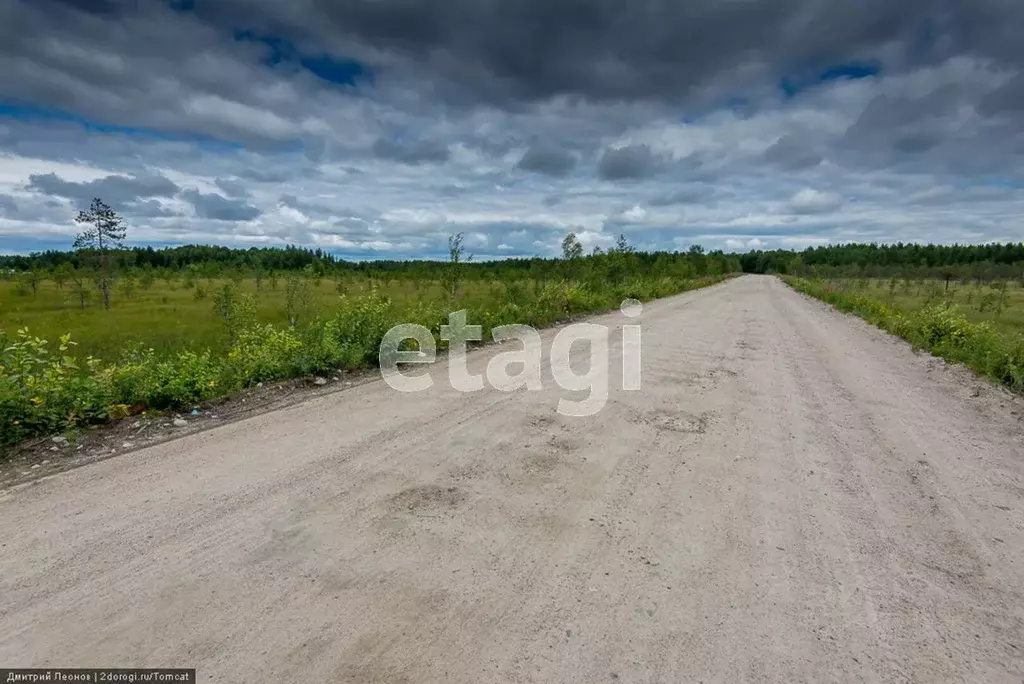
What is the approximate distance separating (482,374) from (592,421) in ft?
8.30

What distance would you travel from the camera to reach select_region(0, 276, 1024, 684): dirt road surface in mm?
2188

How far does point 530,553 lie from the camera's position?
9.67ft

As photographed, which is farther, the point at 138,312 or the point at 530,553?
the point at 138,312

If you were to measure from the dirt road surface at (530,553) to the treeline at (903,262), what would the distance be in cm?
7530

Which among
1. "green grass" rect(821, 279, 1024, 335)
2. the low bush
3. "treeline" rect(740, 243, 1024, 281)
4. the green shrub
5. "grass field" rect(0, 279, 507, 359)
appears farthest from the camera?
"treeline" rect(740, 243, 1024, 281)

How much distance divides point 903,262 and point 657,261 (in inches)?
3452

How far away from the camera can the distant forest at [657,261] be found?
39.3 m

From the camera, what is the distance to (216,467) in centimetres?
405

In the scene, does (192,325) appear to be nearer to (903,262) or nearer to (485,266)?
(485,266)

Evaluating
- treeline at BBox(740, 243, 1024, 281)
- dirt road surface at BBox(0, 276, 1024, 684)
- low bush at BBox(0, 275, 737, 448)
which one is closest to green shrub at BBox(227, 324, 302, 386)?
low bush at BBox(0, 275, 737, 448)

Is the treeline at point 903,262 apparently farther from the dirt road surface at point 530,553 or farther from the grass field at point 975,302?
the dirt road surface at point 530,553

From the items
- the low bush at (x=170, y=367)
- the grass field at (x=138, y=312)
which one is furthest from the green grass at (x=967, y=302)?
the grass field at (x=138, y=312)

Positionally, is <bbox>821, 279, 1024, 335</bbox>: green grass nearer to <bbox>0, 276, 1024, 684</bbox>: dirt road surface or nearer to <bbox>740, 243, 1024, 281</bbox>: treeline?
<bbox>740, 243, 1024, 281</bbox>: treeline

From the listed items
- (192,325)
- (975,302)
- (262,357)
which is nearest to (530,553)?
(262,357)
